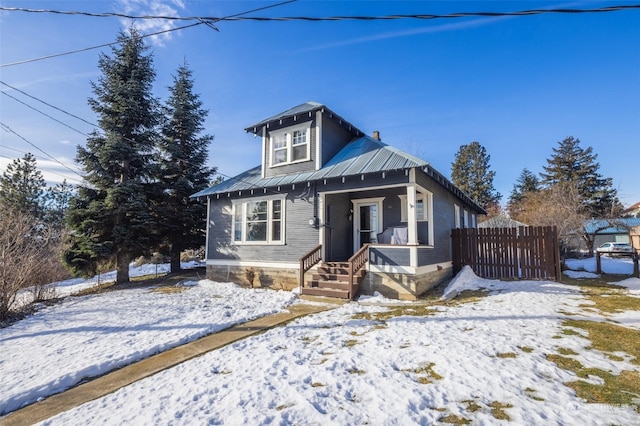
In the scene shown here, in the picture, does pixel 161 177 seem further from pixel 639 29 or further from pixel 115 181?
pixel 639 29

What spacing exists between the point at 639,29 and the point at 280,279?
36.8 ft

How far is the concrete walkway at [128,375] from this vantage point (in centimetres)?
321

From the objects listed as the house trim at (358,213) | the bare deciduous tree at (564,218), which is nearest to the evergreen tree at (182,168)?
the house trim at (358,213)

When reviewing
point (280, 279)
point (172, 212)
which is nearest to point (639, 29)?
point (280, 279)

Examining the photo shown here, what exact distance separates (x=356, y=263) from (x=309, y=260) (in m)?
1.75

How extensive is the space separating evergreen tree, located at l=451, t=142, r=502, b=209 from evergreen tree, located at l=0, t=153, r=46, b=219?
44528mm

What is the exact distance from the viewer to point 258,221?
11.9 m

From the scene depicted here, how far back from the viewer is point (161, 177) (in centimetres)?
1541

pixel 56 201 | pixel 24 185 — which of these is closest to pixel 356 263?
pixel 24 185

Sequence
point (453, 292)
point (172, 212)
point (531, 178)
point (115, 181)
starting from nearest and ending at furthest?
point (453, 292) → point (115, 181) → point (172, 212) → point (531, 178)

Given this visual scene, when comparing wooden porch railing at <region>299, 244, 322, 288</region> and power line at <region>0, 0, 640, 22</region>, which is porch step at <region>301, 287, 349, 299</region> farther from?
power line at <region>0, 0, 640, 22</region>

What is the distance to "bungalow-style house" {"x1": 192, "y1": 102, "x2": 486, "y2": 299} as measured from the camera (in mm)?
8859

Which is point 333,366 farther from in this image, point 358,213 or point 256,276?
point 358,213

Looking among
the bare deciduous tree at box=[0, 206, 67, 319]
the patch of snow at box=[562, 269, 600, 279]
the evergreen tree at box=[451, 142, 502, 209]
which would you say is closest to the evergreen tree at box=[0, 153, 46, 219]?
the bare deciduous tree at box=[0, 206, 67, 319]
